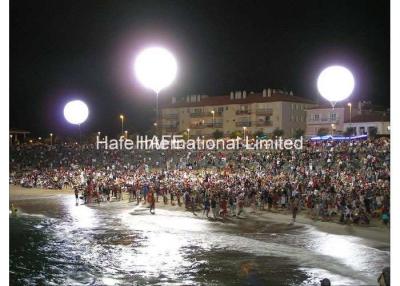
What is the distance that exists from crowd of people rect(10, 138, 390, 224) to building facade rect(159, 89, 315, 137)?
797 inches

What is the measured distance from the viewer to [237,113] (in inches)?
2502

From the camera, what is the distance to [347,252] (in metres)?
14.4

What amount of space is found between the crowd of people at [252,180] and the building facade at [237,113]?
66.4 feet

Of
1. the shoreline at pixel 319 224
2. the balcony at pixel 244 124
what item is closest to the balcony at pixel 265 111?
the balcony at pixel 244 124

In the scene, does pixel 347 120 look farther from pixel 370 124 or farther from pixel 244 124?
pixel 244 124

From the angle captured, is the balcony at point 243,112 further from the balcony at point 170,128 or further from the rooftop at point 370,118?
the rooftop at point 370,118

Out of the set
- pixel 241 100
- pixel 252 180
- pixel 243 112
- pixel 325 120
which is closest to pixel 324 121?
pixel 325 120

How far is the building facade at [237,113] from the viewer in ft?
196

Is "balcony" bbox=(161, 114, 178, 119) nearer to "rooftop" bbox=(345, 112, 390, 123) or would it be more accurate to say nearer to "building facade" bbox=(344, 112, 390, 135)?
"building facade" bbox=(344, 112, 390, 135)

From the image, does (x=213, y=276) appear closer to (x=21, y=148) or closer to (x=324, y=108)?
(x=324, y=108)
